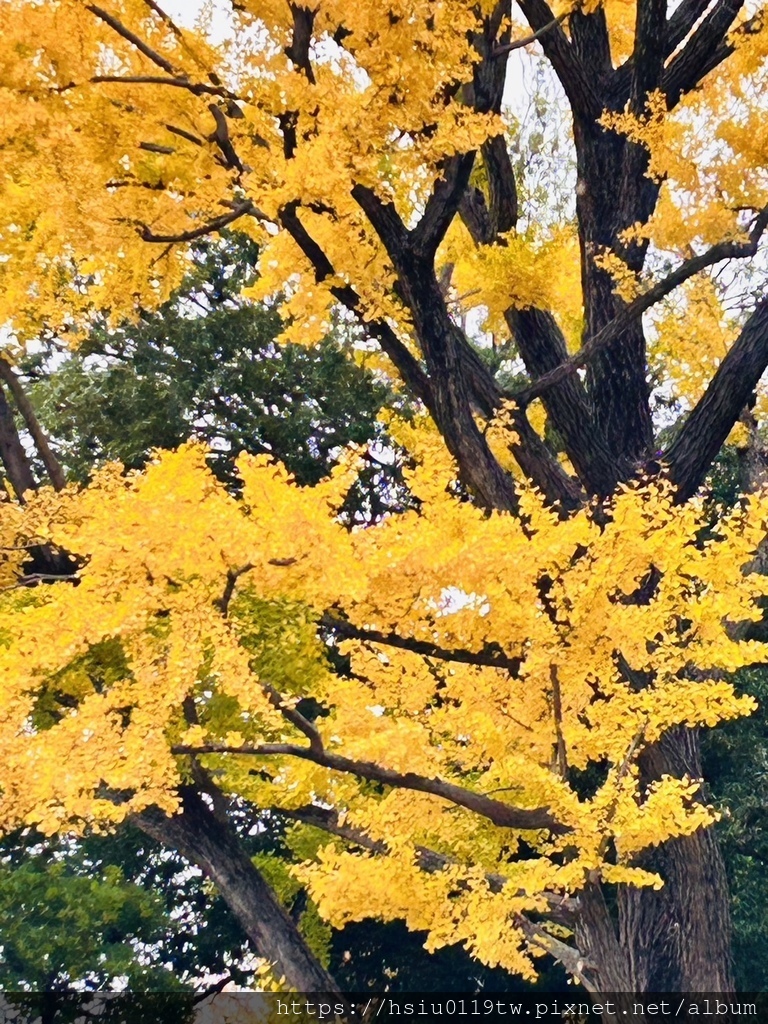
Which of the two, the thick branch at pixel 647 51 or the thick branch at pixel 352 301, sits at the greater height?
the thick branch at pixel 647 51

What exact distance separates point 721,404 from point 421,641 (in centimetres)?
316

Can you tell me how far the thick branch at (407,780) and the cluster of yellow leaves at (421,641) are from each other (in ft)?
0.31

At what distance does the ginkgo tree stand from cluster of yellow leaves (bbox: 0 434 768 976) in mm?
21

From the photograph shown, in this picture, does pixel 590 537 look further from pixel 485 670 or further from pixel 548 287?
pixel 548 287

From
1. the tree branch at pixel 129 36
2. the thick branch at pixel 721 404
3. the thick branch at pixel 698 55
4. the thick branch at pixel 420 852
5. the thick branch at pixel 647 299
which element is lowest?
the thick branch at pixel 420 852

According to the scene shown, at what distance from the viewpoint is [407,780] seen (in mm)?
4887

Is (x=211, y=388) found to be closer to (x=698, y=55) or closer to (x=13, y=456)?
(x=13, y=456)

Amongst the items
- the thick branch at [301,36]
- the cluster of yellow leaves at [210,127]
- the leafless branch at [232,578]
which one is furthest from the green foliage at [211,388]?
the leafless branch at [232,578]

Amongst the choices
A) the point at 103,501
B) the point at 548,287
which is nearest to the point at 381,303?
the point at 548,287

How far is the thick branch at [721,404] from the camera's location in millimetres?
6578

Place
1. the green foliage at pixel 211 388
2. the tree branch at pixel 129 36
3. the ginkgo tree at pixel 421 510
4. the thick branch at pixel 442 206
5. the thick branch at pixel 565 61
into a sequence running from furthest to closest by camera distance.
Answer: the green foliage at pixel 211 388
the thick branch at pixel 565 61
the thick branch at pixel 442 206
the tree branch at pixel 129 36
the ginkgo tree at pixel 421 510

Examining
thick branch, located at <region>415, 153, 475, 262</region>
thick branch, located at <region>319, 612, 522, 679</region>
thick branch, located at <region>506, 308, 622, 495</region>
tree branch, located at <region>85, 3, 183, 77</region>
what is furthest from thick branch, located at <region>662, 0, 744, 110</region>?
thick branch, located at <region>319, 612, 522, 679</region>

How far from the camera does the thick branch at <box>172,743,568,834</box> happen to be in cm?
467

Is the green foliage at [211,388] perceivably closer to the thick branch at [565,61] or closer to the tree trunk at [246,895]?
the tree trunk at [246,895]
